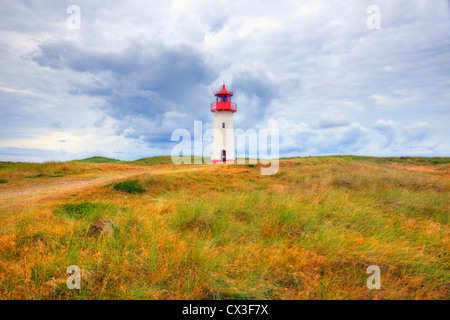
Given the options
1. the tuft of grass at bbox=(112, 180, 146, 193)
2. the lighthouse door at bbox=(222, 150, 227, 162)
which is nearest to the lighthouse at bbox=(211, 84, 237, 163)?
the lighthouse door at bbox=(222, 150, 227, 162)

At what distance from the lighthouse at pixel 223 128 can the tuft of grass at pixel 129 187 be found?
68.1 feet

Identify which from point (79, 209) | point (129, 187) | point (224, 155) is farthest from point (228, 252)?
point (224, 155)

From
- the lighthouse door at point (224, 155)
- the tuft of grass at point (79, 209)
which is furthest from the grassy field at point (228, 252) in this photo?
the lighthouse door at point (224, 155)

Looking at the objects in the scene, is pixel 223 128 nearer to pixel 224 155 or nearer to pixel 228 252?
pixel 224 155

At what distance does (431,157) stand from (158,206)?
137 feet

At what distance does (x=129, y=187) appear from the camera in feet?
37.9

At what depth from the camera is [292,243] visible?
5.19 m

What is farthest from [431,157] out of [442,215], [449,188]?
[442,215]

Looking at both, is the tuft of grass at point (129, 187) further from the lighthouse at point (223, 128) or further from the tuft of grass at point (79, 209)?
the lighthouse at point (223, 128)

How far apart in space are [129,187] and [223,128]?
22.0 metres

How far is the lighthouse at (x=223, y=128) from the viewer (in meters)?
32.5
